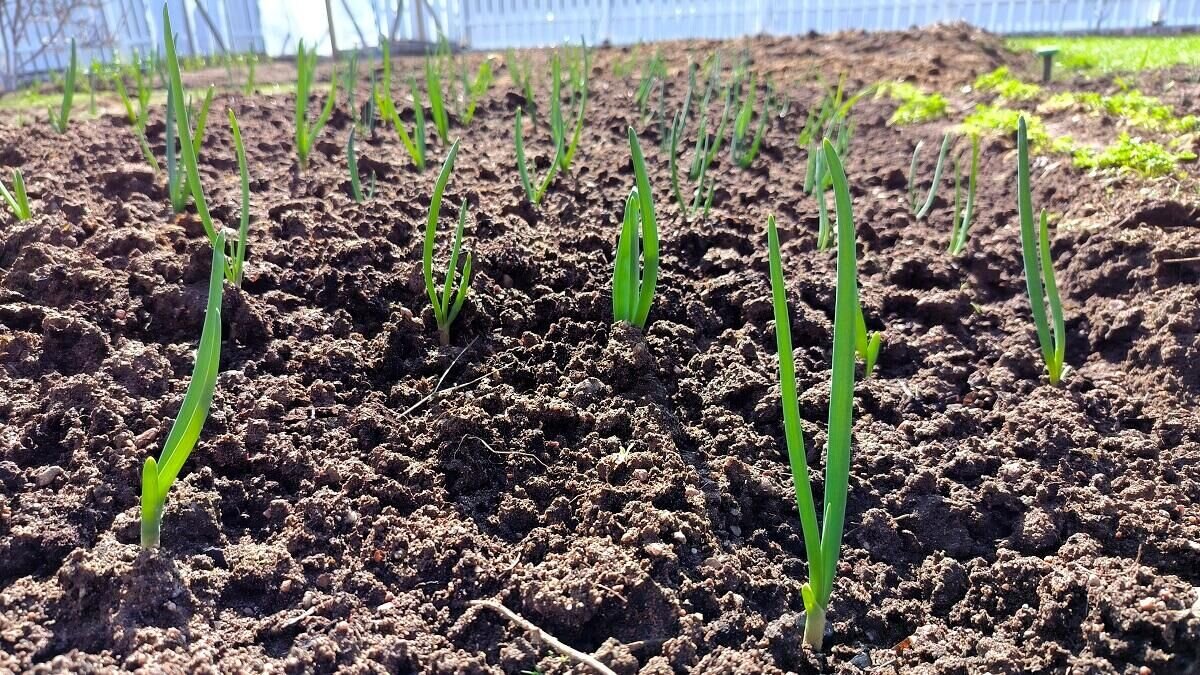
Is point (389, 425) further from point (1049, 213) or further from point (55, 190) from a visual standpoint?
point (1049, 213)

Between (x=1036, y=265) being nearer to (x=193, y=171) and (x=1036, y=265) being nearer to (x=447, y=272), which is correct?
(x=447, y=272)

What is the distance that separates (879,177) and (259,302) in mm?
2221

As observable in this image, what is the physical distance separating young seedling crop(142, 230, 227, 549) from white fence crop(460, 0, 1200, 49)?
1086 cm

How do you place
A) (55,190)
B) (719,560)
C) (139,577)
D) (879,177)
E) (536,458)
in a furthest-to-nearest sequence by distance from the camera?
(879,177), (55,190), (536,458), (719,560), (139,577)

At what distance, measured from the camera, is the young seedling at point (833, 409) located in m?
1.00

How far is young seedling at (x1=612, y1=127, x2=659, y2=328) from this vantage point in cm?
147

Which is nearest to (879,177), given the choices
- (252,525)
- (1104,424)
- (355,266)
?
(1104,424)

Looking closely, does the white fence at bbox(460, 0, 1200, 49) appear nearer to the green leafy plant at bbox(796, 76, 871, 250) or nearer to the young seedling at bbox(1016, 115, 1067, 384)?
the green leafy plant at bbox(796, 76, 871, 250)

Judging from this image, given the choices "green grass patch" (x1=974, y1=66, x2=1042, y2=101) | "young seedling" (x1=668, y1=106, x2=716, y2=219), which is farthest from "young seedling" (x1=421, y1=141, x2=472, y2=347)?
"green grass patch" (x1=974, y1=66, x2=1042, y2=101)

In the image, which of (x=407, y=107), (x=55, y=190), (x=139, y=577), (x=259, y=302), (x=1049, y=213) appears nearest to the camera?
(x=139, y=577)

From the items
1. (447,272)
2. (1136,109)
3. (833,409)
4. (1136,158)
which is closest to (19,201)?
(447,272)

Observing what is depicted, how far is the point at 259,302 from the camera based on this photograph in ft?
5.62

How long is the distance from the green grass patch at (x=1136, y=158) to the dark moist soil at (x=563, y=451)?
1.17ft

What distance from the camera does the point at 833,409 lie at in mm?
1026
